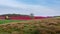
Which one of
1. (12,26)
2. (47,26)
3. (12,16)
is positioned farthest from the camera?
(12,16)

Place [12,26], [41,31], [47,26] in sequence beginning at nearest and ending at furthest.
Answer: [41,31] < [47,26] < [12,26]

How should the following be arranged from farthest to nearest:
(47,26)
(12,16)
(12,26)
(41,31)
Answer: (12,16)
(12,26)
(47,26)
(41,31)

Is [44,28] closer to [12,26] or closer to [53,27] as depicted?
[53,27]

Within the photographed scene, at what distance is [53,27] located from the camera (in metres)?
6.38

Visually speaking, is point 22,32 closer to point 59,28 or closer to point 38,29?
point 38,29

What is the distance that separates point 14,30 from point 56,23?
1812mm

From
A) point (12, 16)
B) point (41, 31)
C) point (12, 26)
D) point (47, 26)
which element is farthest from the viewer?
point (12, 16)

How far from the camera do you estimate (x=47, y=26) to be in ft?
21.4

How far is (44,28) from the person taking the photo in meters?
6.32

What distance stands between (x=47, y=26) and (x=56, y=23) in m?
0.59

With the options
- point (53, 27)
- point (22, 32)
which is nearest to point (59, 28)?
point (53, 27)

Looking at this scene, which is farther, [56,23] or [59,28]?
[56,23]

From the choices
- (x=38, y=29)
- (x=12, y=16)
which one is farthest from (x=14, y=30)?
(x=12, y=16)

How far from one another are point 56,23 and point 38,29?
1074mm
